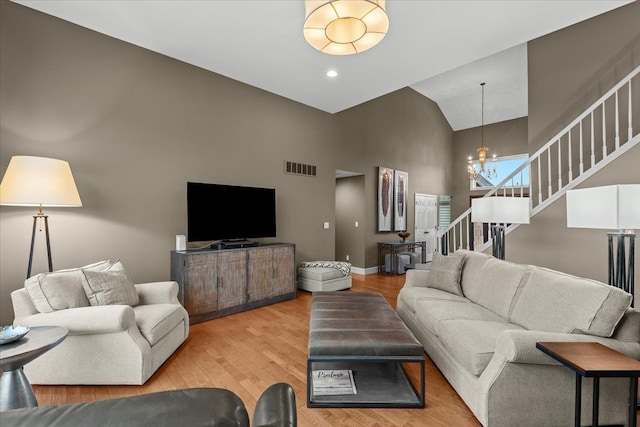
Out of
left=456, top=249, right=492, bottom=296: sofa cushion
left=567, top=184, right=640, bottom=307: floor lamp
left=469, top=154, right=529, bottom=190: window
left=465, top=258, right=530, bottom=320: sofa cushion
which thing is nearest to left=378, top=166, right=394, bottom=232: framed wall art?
left=469, top=154, right=529, bottom=190: window

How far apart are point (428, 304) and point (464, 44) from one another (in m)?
2.90

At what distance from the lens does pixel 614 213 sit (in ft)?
6.79

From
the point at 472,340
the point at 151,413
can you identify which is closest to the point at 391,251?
the point at 472,340

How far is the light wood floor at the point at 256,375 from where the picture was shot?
6.26ft

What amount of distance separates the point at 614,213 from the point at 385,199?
196 inches

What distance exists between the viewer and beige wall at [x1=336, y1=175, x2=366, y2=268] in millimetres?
6648

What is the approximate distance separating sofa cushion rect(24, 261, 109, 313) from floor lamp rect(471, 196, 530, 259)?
14.1 ft

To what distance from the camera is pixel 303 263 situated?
5.27 m

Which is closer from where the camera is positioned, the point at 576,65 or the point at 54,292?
the point at 54,292

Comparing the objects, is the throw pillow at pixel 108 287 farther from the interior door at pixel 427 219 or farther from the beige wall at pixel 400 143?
the interior door at pixel 427 219

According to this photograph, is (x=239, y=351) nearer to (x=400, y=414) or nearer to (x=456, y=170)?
(x=400, y=414)

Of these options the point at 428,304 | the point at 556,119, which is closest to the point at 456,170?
the point at 556,119

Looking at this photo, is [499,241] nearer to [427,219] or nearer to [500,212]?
[500,212]

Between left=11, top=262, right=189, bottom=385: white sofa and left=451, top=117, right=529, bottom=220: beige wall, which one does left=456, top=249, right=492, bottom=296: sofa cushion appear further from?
left=451, top=117, right=529, bottom=220: beige wall
